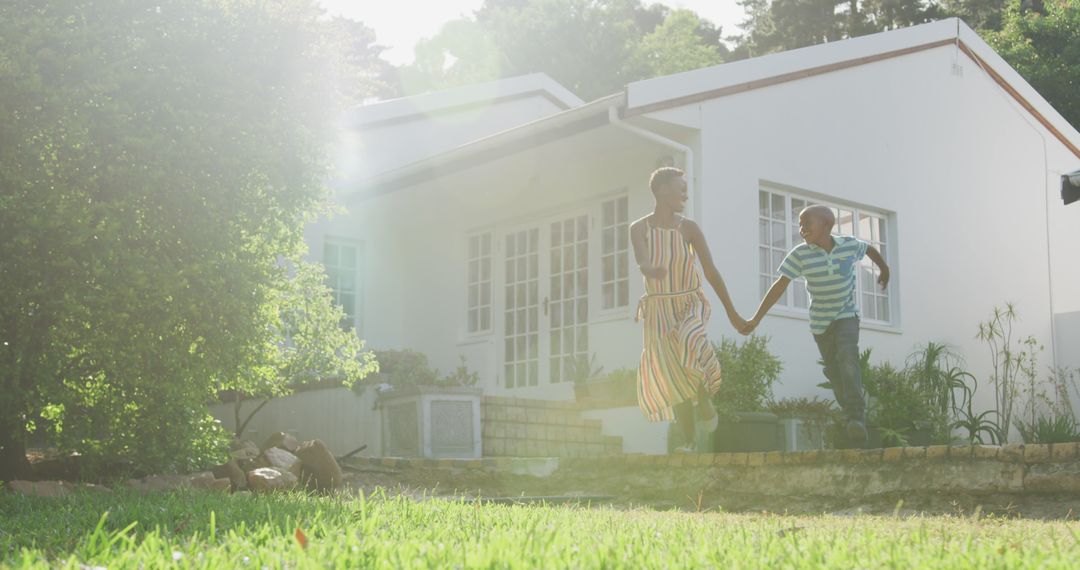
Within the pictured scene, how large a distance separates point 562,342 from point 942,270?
14.7 feet

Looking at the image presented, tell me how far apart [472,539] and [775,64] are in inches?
336

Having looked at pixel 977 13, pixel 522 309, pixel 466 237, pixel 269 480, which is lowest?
pixel 269 480

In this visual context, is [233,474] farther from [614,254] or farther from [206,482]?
[614,254]

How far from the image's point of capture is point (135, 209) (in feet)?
21.8

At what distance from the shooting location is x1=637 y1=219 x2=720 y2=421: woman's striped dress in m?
7.18

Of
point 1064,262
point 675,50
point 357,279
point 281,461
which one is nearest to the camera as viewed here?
point 281,461

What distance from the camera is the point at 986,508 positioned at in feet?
19.8

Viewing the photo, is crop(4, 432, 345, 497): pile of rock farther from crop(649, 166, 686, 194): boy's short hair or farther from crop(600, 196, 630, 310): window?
crop(600, 196, 630, 310): window

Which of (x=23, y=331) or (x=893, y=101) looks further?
(x=893, y=101)

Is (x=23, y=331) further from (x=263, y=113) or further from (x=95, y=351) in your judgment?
(x=263, y=113)

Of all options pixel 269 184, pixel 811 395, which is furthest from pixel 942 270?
pixel 269 184

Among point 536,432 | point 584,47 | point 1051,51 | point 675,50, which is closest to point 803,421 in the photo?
point 536,432

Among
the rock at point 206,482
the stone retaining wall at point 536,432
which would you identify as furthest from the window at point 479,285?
the rock at point 206,482

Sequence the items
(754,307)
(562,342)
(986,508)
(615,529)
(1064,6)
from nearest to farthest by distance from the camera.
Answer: (615,529) < (986,508) < (754,307) < (562,342) < (1064,6)
